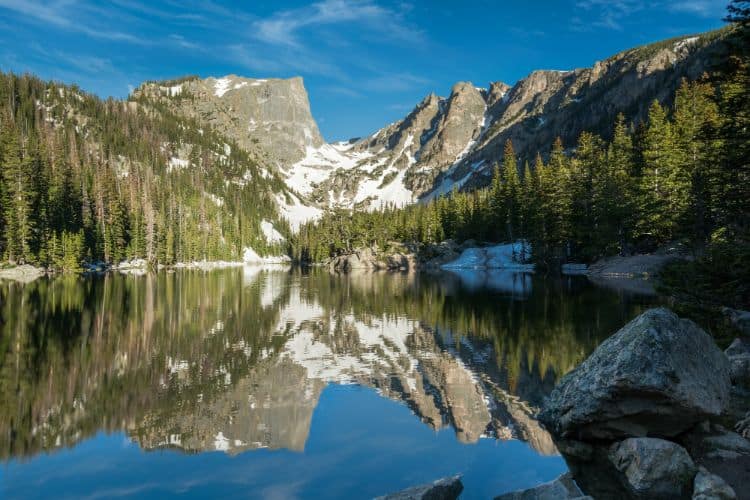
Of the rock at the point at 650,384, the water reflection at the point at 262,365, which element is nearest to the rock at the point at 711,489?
the rock at the point at 650,384

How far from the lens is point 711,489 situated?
6.95m

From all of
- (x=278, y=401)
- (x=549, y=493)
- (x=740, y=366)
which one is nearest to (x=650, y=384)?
(x=549, y=493)

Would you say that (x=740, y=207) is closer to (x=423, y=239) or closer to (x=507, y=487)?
(x=507, y=487)

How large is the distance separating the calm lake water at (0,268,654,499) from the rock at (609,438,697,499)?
149cm

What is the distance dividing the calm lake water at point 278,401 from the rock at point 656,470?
1.49m

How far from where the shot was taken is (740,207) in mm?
19000

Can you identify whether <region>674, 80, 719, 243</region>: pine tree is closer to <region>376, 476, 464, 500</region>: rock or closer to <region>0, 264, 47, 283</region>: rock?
<region>376, 476, 464, 500</region>: rock

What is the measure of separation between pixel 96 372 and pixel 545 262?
6525 centimetres

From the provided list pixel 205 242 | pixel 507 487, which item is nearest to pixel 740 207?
pixel 507 487

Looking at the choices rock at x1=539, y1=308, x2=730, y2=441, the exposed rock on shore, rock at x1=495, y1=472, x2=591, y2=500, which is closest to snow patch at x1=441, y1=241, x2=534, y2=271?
rock at x1=539, y1=308, x2=730, y2=441

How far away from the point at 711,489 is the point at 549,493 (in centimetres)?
236

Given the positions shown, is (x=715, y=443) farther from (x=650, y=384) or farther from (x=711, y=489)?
(x=711, y=489)

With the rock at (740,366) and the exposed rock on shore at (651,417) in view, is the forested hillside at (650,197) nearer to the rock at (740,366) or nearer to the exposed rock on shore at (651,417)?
the rock at (740,366)

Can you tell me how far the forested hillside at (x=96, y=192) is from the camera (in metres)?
70.9
